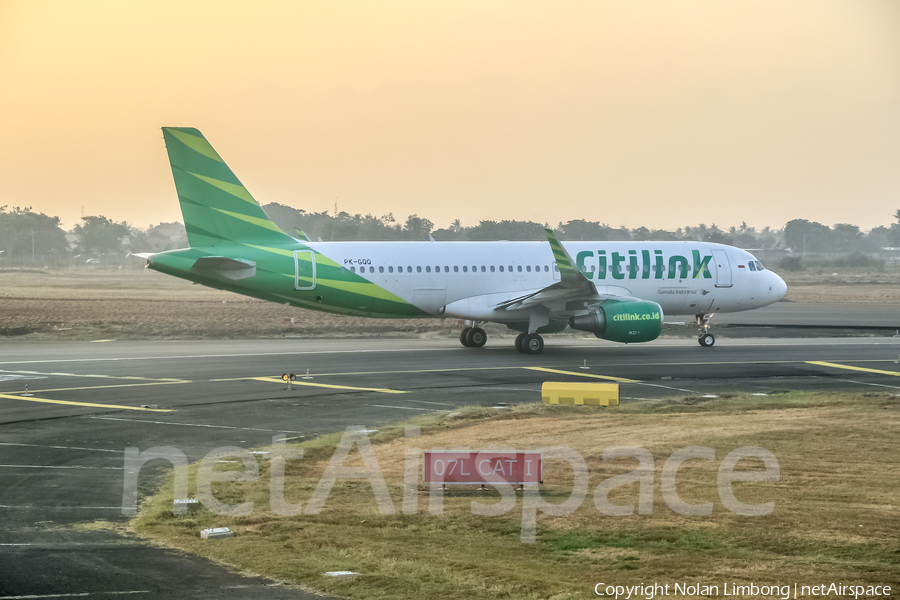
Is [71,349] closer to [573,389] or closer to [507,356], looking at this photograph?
[507,356]

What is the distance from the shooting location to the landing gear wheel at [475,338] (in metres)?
36.0

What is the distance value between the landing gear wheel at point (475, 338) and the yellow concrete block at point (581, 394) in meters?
14.1

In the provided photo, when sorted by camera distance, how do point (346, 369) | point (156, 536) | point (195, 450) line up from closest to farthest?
point (156, 536) < point (195, 450) < point (346, 369)

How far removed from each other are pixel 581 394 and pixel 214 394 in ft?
30.4

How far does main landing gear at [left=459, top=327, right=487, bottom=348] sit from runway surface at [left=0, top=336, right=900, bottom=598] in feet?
2.20

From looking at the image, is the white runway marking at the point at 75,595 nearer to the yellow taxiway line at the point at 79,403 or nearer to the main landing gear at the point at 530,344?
the yellow taxiway line at the point at 79,403

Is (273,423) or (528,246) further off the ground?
(528,246)

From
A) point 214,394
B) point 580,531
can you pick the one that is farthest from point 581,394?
point 580,531

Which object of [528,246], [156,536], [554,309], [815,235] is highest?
[815,235]

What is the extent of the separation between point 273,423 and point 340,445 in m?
3.00

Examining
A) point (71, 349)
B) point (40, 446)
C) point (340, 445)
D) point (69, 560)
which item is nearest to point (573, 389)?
point (340, 445)

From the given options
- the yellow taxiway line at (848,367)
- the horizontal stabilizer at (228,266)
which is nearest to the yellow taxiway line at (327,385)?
the horizontal stabilizer at (228,266)

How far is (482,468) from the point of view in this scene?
43.5ft

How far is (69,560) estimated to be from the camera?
9.65 meters
